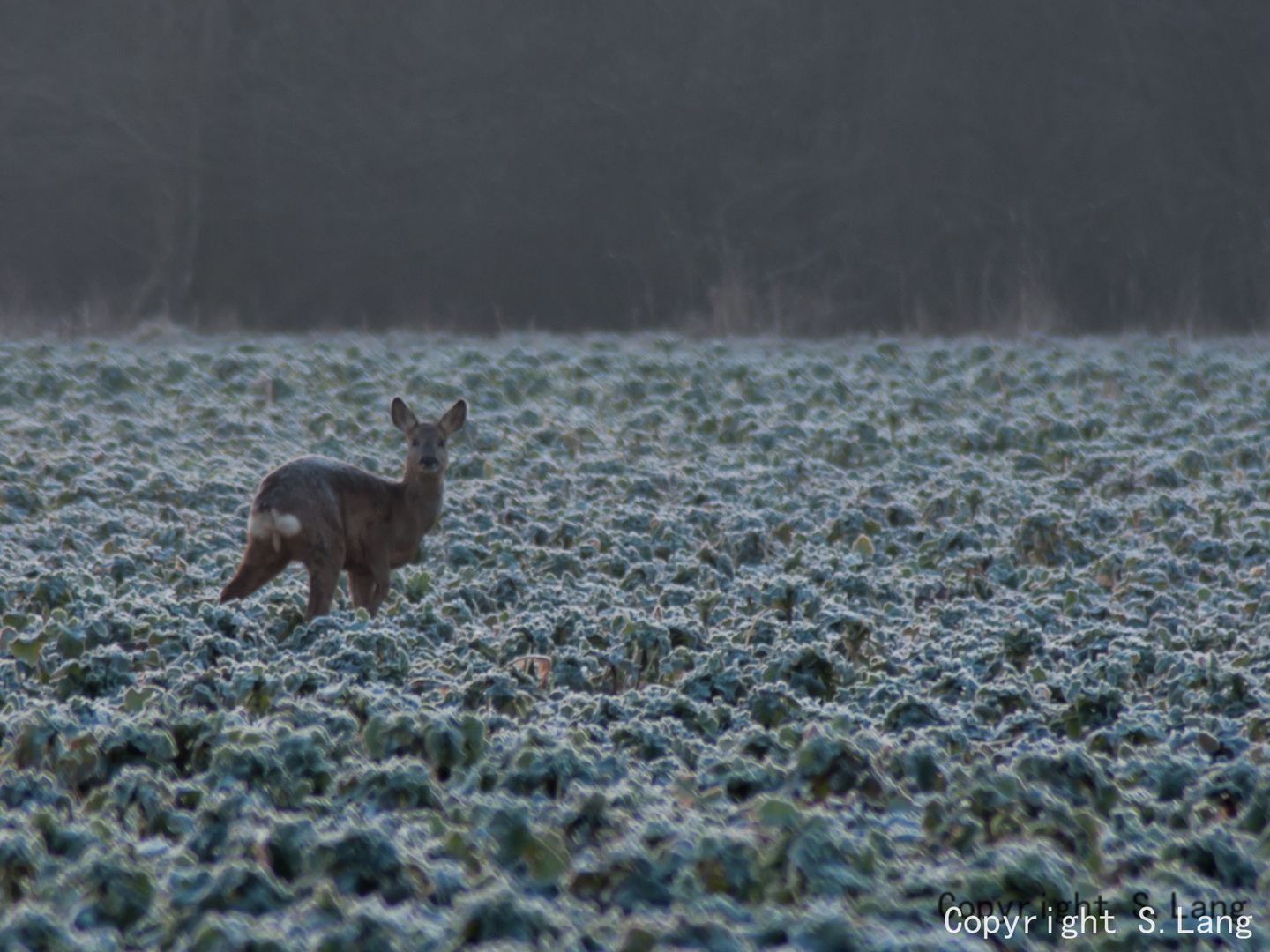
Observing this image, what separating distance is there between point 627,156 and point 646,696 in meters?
29.4

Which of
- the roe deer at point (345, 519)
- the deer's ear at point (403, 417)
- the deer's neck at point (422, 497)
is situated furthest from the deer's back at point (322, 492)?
the deer's ear at point (403, 417)

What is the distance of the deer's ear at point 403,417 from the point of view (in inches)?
312

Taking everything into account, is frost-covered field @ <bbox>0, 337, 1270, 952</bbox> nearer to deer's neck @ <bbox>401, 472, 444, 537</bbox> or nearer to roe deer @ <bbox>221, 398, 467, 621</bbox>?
roe deer @ <bbox>221, 398, 467, 621</bbox>

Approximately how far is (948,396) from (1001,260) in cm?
1705

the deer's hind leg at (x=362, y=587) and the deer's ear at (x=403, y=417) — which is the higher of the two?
the deer's ear at (x=403, y=417)

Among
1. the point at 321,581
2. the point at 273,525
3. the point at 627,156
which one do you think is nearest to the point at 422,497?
the point at 321,581

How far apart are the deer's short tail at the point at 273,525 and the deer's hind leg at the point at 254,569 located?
95 mm

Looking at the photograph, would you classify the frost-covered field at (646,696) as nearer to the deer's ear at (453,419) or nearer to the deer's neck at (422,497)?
the deer's neck at (422,497)

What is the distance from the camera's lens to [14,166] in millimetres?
32406

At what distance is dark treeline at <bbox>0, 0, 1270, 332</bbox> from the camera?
105 feet

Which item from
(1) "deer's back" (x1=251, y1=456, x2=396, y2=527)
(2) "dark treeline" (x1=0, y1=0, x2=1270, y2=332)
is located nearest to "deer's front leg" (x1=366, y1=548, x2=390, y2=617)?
(1) "deer's back" (x1=251, y1=456, x2=396, y2=527)

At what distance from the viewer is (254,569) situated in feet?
22.5

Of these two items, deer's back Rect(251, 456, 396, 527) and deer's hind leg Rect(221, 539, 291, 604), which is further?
deer's hind leg Rect(221, 539, 291, 604)

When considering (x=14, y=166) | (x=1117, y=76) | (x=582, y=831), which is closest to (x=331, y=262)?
(x=14, y=166)
